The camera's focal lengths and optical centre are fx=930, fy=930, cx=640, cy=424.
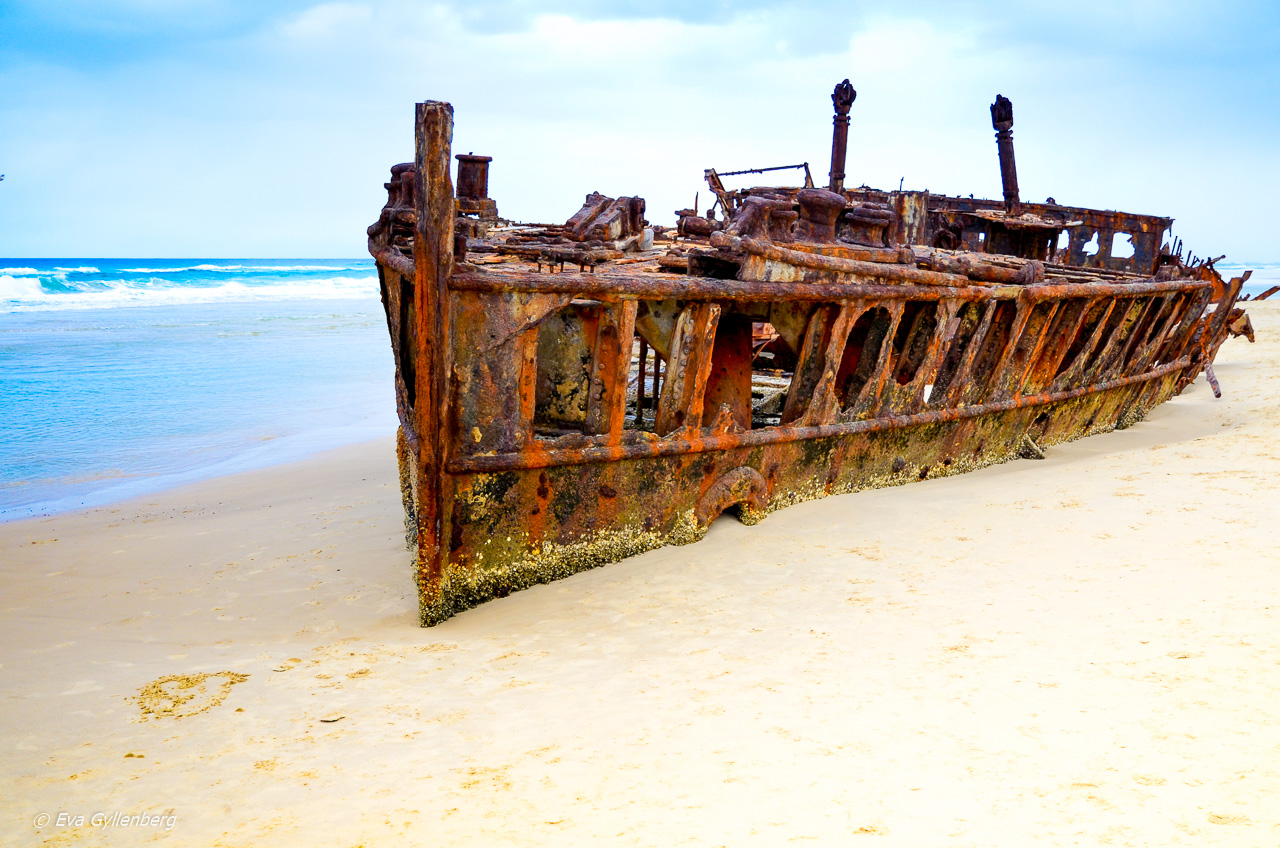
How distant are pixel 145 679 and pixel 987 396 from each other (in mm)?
6107

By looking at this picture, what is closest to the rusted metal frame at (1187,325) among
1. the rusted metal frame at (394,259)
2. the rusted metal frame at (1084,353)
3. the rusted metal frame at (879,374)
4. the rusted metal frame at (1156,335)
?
the rusted metal frame at (1156,335)

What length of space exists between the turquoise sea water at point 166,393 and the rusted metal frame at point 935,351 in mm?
6464

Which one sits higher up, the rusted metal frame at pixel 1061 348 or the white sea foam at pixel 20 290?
the rusted metal frame at pixel 1061 348

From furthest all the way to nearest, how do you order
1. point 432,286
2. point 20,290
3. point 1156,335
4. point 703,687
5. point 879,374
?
point 20,290
point 1156,335
point 879,374
point 432,286
point 703,687

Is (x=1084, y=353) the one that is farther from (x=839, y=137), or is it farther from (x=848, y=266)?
(x=839, y=137)

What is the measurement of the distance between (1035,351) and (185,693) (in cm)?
661

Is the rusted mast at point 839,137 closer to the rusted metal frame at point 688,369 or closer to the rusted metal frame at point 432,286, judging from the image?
the rusted metal frame at point 688,369

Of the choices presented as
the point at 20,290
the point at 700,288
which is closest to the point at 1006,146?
the point at 700,288

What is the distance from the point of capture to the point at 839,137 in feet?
39.2

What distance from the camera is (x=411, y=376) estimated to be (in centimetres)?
612

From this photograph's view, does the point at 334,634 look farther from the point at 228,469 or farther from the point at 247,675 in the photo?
the point at 228,469

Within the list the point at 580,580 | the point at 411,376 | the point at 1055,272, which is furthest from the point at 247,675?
the point at 1055,272

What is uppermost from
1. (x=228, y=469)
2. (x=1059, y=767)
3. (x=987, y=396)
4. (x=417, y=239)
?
(x=417, y=239)

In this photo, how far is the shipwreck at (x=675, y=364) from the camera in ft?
14.8
